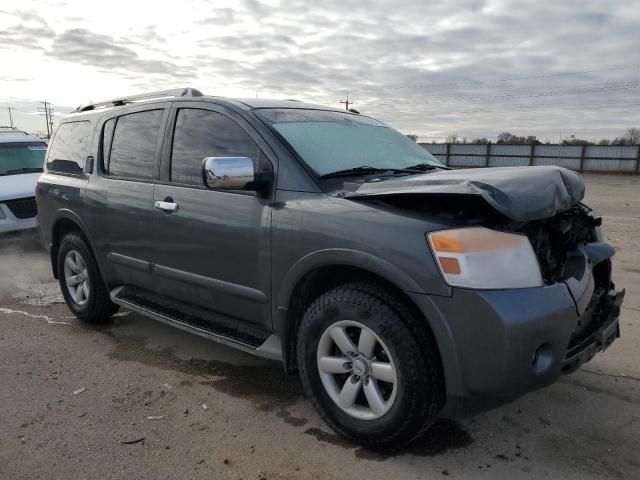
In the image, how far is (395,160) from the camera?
3.71 m

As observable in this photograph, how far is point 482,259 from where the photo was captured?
2.40m

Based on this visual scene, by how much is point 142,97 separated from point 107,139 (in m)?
0.46

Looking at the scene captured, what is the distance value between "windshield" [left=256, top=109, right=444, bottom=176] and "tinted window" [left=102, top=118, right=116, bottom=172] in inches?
65.7

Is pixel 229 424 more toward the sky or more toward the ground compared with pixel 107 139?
more toward the ground

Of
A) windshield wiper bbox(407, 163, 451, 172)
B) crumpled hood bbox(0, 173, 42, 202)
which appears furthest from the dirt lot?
crumpled hood bbox(0, 173, 42, 202)

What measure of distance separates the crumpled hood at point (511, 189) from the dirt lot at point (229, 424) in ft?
4.03

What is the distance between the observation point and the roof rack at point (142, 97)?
3.95 m

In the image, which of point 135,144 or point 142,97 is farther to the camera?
point 142,97

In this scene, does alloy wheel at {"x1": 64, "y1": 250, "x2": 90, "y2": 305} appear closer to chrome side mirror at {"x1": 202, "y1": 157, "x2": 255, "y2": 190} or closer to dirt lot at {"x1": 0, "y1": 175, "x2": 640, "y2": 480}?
dirt lot at {"x1": 0, "y1": 175, "x2": 640, "y2": 480}

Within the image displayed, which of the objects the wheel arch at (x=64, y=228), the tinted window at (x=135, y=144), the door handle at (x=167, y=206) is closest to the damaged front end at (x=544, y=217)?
the door handle at (x=167, y=206)

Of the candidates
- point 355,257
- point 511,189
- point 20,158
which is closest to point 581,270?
point 511,189

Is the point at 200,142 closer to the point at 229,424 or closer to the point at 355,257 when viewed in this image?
the point at 355,257

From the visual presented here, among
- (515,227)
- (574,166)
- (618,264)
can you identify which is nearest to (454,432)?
(515,227)

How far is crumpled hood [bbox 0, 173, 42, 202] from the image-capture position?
784 centimetres
